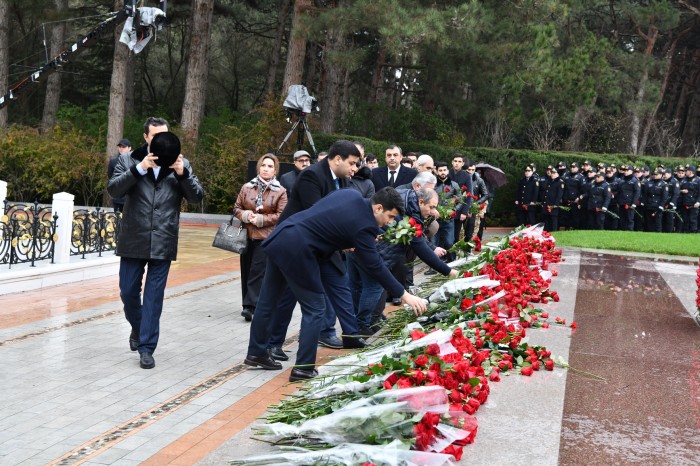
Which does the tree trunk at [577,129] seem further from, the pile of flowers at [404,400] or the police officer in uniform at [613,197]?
the pile of flowers at [404,400]

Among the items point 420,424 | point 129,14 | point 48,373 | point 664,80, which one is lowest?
point 48,373

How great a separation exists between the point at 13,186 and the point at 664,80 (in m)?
30.2

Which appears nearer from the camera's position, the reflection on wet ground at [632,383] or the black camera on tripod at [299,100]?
the reflection on wet ground at [632,383]

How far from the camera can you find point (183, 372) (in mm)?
7230

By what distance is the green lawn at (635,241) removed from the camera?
779 inches

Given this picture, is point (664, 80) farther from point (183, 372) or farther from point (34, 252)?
point (183, 372)

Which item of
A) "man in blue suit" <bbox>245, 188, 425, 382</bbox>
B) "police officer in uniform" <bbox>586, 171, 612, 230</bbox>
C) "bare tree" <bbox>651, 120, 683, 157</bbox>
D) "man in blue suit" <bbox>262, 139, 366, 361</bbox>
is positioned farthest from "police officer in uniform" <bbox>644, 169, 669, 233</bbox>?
"man in blue suit" <bbox>245, 188, 425, 382</bbox>

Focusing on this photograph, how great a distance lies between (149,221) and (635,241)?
54.8 ft

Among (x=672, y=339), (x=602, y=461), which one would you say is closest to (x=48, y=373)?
(x=602, y=461)

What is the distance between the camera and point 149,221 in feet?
24.0

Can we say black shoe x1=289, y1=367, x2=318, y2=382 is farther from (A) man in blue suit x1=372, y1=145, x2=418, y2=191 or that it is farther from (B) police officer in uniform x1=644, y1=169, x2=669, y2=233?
(B) police officer in uniform x1=644, y1=169, x2=669, y2=233

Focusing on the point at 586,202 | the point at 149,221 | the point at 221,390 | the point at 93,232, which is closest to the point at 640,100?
the point at 586,202

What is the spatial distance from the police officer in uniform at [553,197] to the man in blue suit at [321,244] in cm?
1959

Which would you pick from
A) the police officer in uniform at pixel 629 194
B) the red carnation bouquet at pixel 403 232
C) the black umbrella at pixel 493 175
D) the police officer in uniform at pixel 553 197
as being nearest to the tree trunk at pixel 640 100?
the police officer in uniform at pixel 629 194
